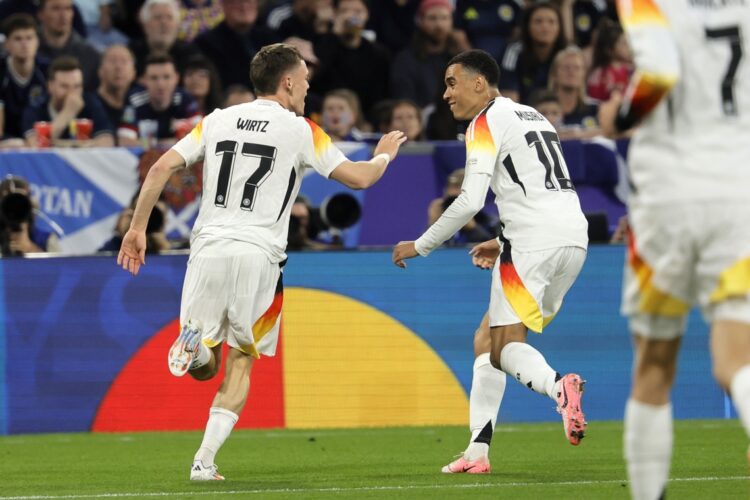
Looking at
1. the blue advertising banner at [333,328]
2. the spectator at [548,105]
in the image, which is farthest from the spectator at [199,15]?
the blue advertising banner at [333,328]

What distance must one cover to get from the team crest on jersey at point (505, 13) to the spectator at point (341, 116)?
3142 mm

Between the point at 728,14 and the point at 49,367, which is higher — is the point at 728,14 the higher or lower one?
the higher one

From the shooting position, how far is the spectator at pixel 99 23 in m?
16.1

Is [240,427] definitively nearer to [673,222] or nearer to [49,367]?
[49,367]

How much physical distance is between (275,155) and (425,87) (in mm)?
7525

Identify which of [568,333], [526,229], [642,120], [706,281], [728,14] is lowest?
[568,333]

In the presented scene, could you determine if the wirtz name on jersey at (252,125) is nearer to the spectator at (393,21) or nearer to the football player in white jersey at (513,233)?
the football player in white jersey at (513,233)

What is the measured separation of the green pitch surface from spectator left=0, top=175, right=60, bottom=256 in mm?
1678

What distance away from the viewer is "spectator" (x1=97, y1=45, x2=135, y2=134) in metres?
14.2

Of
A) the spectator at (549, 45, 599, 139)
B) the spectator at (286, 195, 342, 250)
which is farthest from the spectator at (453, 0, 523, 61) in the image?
the spectator at (286, 195, 342, 250)

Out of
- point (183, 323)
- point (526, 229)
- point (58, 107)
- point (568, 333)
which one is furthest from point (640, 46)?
point (58, 107)

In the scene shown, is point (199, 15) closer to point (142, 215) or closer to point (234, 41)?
point (234, 41)

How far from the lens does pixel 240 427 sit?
11789 millimetres

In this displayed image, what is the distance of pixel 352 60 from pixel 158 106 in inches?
93.1
